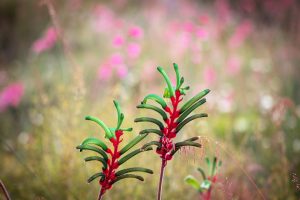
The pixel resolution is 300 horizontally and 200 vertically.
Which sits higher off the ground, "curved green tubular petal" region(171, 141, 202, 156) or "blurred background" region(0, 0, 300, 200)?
"blurred background" region(0, 0, 300, 200)

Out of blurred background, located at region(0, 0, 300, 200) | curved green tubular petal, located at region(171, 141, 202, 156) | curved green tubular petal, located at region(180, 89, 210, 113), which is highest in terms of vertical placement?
blurred background, located at region(0, 0, 300, 200)

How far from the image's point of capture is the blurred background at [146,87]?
2.34 metres

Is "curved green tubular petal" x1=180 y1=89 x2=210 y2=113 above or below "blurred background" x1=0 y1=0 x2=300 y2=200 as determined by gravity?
below

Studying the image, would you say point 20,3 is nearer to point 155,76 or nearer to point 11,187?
point 155,76

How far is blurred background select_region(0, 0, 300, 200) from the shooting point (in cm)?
234

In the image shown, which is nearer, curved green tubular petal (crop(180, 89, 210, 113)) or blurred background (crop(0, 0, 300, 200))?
curved green tubular petal (crop(180, 89, 210, 113))

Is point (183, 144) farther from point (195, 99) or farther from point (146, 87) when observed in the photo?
point (146, 87)

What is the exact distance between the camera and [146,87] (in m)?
3.59

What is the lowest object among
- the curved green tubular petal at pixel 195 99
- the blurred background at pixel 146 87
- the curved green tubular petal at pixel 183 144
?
the curved green tubular petal at pixel 183 144

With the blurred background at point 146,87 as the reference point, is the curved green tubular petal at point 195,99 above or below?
below

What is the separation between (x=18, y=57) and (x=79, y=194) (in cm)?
325

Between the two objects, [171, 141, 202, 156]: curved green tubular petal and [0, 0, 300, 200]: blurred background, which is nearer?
[171, 141, 202, 156]: curved green tubular petal

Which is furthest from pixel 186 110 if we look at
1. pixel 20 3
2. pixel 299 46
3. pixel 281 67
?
pixel 20 3

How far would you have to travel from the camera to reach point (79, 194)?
218 centimetres
